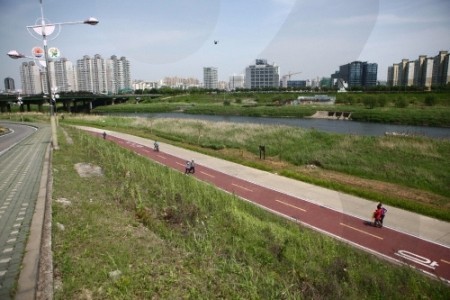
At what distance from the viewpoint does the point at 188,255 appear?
308 inches

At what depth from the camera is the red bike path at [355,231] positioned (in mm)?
12102

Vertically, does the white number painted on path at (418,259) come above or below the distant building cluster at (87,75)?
below

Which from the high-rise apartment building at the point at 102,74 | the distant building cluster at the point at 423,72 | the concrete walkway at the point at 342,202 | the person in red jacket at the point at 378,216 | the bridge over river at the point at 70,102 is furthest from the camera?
the high-rise apartment building at the point at 102,74

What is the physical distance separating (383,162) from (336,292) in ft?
69.5

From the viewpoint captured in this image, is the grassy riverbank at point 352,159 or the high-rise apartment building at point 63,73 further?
the high-rise apartment building at point 63,73

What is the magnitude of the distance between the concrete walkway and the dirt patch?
1033 cm

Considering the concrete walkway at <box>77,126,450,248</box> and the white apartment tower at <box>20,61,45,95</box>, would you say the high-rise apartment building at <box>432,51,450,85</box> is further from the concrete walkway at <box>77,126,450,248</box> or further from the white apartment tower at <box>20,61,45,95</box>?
the white apartment tower at <box>20,61,45,95</box>

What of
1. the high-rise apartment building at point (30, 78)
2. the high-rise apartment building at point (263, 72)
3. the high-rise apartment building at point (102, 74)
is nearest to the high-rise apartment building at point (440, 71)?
the high-rise apartment building at point (263, 72)

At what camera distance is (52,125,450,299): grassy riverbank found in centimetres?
643

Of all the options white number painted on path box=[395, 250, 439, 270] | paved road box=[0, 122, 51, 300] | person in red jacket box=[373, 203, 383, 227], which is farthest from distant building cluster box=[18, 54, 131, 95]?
white number painted on path box=[395, 250, 439, 270]

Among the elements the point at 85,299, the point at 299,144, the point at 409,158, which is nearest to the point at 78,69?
the point at 299,144

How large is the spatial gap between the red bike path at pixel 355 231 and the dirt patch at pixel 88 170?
7.77 meters

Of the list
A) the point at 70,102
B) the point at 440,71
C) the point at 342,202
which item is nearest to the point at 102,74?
the point at 70,102

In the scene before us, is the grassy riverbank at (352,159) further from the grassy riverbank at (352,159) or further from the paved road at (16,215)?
the paved road at (16,215)
